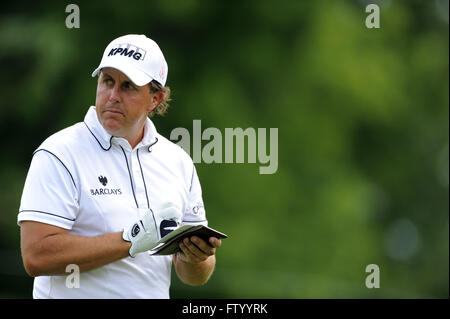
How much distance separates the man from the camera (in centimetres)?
409

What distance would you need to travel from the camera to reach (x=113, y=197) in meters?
4.27

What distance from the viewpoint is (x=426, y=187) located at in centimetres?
1444

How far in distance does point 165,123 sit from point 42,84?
1.72 m

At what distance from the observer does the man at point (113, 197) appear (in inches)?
161

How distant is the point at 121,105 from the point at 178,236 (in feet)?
2.31

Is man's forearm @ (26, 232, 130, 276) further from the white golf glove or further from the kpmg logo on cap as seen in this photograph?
the kpmg logo on cap

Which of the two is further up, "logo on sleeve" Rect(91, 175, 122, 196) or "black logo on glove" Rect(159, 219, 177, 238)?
"logo on sleeve" Rect(91, 175, 122, 196)

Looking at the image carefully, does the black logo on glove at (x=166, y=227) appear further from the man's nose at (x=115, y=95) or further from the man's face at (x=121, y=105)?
the man's nose at (x=115, y=95)

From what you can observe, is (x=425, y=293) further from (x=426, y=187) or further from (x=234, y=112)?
(x=234, y=112)

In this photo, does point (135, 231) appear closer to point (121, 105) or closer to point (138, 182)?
point (138, 182)

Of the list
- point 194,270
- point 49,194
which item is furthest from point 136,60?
point 194,270

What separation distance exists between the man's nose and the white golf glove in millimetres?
564

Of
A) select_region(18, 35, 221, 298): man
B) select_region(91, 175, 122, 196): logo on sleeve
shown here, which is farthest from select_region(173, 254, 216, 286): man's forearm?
select_region(91, 175, 122, 196): logo on sleeve
